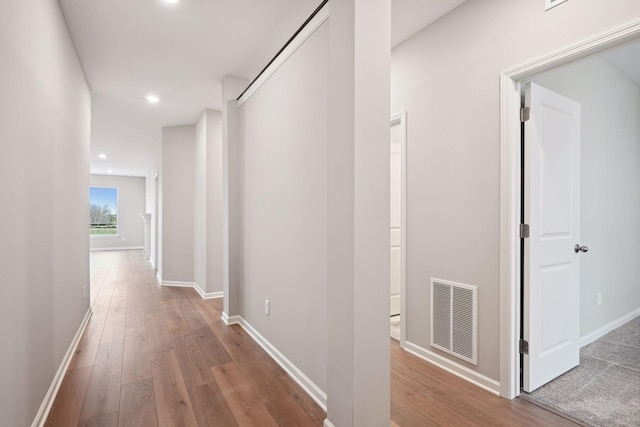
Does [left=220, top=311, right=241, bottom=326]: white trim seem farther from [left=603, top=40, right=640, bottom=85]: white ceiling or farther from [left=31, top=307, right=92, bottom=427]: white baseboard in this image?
[left=603, top=40, right=640, bottom=85]: white ceiling

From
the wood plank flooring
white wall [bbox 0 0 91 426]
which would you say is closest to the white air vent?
the wood plank flooring

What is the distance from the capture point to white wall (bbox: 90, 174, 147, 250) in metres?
11.2

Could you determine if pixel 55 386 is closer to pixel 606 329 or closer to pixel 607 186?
pixel 606 329

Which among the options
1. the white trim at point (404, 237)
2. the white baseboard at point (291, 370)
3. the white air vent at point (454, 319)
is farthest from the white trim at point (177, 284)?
the white air vent at point (454, 319)

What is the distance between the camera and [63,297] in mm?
2449

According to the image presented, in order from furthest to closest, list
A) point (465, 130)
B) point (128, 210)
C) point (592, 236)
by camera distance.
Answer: point (128, 210) → point (592, 236) → point (465, 130)

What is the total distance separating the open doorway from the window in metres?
12.7

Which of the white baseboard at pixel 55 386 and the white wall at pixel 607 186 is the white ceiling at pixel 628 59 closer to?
the white wall at pixel 607 186

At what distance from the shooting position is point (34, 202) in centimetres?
177

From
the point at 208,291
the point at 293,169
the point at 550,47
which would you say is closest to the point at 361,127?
the point at 293,169

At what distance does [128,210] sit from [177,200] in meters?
7.51

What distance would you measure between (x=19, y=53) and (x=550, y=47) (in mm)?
2848

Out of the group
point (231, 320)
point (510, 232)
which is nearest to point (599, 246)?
point (510, 232)

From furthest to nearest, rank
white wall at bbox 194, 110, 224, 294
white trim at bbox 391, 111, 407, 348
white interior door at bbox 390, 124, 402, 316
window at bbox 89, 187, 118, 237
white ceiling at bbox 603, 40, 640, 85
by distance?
window at bbox 89, 187, 118, 237 → white wall at bbox 194, 110, 224, 294 → white interior door at bbox 390, 124, 402, 316 → white ceiling at bbox 603, 40, 640, 85 → white trim at bbox 391, 111, 407, 348
